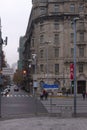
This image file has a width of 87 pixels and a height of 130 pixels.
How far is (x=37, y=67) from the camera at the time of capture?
112000 millimetres

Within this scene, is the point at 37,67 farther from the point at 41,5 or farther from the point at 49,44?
the point at 41,5

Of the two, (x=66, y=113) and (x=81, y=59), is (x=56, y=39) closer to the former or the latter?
(x=81, y=59)

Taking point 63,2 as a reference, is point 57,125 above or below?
below

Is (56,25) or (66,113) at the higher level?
(56,25)

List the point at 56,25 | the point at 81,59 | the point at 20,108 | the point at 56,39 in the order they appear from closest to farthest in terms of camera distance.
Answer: the point at 20,108 → the point at 81,59 → the point at 56,39 → the point at 56,25

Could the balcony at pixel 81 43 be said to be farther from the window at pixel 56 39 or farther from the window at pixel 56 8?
the window at pixel 56 8

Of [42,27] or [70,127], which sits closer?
[70,127]

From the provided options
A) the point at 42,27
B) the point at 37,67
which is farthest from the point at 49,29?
the point at 37,67

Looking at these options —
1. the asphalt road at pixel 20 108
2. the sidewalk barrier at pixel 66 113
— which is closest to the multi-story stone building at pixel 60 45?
the asphalt road at pixel 20 108

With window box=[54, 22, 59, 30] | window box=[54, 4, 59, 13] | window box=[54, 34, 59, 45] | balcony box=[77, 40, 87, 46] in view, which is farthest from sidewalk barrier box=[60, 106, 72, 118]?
window box=[54, 4, 59, 13]

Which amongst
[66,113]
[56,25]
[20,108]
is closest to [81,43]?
[56,25]

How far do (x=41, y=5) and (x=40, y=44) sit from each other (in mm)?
10055

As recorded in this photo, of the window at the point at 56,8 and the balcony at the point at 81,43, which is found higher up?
the window at the point at 56,8

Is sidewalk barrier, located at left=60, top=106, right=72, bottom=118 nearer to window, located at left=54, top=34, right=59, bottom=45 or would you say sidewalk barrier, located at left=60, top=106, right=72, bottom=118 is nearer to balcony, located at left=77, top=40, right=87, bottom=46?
balcony, located at left=77, top=40, right=87, bottom=46
